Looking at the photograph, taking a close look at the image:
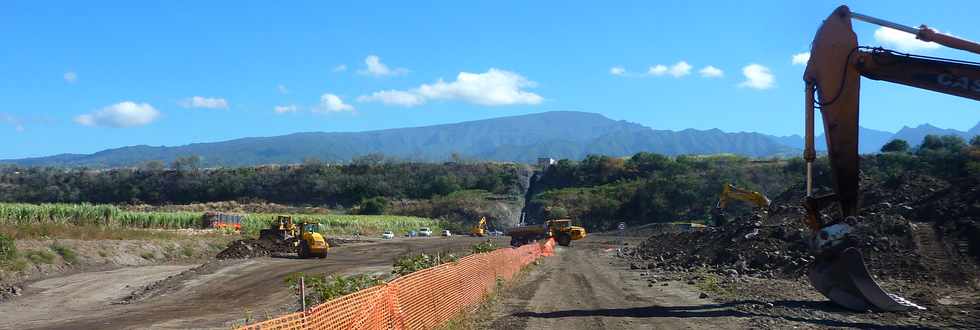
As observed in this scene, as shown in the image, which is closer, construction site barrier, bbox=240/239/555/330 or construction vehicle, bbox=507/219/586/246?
construction site barrier, bbox=240/239/555/330

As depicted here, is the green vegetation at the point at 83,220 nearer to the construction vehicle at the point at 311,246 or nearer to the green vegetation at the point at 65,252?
the green vegetation at the point at 65,252

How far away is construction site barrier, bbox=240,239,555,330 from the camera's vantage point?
898 cm

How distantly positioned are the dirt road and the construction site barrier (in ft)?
2.69

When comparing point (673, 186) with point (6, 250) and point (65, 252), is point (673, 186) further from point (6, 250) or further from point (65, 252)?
point (6, 250)

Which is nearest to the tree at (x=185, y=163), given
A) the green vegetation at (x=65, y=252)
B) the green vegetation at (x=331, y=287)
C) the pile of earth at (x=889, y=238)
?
the green vegetation at (x=65, y=252)

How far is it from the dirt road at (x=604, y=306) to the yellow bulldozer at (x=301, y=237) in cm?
1687

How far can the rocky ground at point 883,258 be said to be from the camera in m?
17.3

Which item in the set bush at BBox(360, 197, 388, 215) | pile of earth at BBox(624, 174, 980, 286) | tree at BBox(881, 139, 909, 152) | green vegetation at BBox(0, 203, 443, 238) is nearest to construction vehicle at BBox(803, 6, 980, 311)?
pile of earth at BBox(624, 174, 980, 286)

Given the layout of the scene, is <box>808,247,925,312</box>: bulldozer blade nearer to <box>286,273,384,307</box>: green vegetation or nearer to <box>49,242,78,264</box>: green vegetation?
<box>286,273,384,307</box>: green vegetation

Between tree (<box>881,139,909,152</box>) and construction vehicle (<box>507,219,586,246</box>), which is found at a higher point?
tree (<box>881,139,909,152</box>)

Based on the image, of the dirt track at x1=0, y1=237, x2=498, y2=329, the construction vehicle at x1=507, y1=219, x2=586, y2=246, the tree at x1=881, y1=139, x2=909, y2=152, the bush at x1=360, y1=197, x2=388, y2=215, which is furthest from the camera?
the bush at x1=360, y1=197, x2=388, y2=215

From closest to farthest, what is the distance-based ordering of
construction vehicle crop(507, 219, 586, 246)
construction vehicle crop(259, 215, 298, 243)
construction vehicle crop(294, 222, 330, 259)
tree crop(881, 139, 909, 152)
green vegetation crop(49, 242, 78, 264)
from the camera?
green vegetation crop(49, 242, 78, 264) < construction vehicle crop(294, 222, 330, 259) < construction vehicle crop(259, 215, 298, 243) < construction vehicle crop(507, 219, 586, 246) < tree crop(881, 139, 909, 152)

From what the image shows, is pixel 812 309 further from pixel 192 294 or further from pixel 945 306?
pixel 192 294

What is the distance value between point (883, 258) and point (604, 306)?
8585 millimetres
